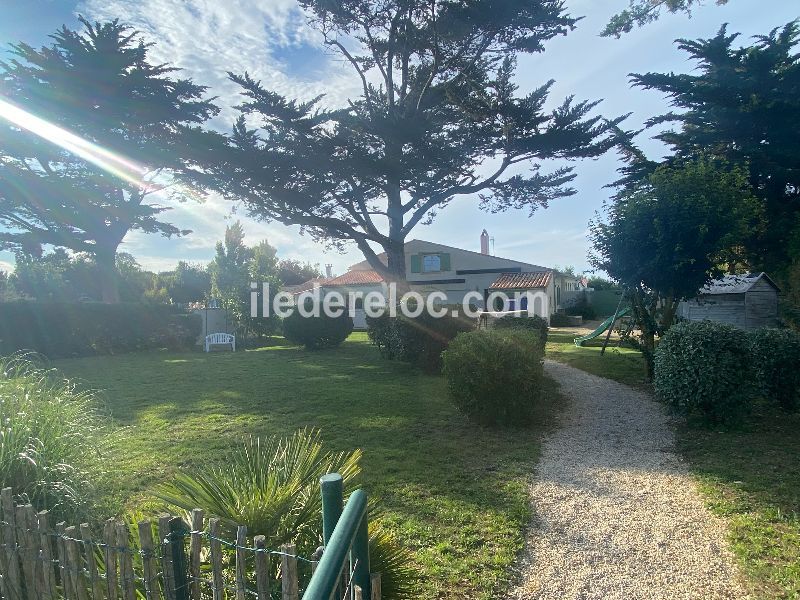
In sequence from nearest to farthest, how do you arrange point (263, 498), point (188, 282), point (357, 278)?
point (263, 498), point (357, 278), point (188, 282)

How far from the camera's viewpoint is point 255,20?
1131 centimetres

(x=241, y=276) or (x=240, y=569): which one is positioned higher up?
(x=241, y=276)

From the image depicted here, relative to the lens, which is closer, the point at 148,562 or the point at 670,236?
the point at 148,562

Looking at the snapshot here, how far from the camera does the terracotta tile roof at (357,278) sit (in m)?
32.1

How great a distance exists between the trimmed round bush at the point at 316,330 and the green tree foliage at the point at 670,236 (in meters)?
10.2

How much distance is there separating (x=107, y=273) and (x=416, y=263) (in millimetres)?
17174

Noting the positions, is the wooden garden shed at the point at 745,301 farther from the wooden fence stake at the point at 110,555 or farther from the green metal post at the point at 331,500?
the wooden fence stake at the point at 110,555

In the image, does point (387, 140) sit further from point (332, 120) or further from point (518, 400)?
point (518, 400)

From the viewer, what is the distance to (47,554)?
2119 millimetres

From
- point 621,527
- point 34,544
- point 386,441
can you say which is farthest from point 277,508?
point 386,441

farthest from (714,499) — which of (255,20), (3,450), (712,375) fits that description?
Result: (255,20)

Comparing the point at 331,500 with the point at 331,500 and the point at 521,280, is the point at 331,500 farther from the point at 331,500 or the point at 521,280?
the point at 521,280

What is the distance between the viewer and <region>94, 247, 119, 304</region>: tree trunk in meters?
23.0

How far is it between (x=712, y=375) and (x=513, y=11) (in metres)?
12.6
